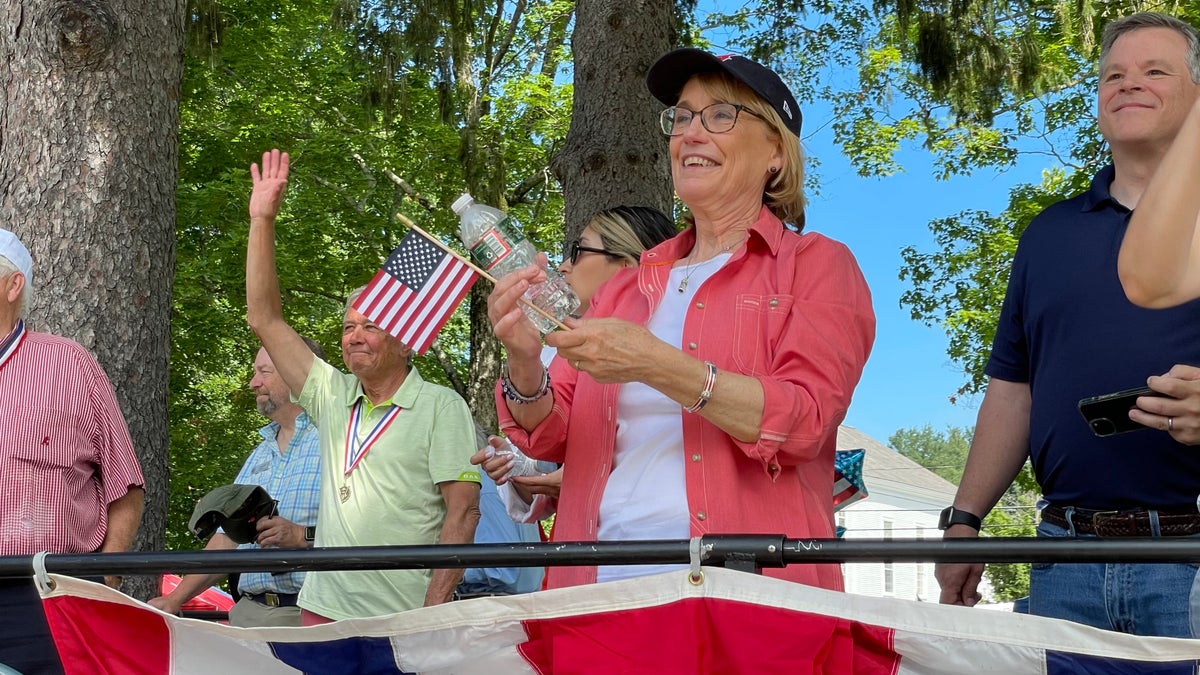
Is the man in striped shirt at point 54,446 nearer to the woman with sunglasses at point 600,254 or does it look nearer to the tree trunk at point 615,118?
the woman with sunglasses at point 600,254

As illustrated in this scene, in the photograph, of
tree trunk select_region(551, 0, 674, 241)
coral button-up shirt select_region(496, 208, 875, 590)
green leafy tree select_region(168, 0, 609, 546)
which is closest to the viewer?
coral button-up shirt select_region(496, 208, 875, 590)

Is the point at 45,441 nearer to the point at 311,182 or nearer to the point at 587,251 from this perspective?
the point at 587,251

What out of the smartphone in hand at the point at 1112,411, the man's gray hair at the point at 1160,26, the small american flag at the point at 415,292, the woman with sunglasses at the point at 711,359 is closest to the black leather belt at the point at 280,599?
the small american flag at the point at 415,292

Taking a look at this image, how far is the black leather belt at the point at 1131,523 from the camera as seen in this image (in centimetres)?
292

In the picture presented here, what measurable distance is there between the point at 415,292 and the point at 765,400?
3.37 feet

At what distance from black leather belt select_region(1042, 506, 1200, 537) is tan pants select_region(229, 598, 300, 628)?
296cm

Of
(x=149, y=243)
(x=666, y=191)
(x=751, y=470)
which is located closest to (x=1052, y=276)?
(x=751, y=470)

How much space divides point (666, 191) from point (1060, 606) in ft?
16.7

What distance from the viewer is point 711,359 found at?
2.77 meters

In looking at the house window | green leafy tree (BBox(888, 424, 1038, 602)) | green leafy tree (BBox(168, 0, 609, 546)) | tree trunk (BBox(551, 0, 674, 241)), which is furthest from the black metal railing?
the house window

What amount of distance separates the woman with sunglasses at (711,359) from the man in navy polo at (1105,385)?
1.89 ft

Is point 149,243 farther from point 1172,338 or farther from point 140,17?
point 1172,338

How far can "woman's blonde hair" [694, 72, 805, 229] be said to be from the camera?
3029mm

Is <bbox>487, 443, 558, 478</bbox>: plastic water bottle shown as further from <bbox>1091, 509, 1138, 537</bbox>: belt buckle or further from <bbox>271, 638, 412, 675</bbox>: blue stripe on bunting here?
<bbox>1091, 509, 1138, 537</bbox>: belt buckle
